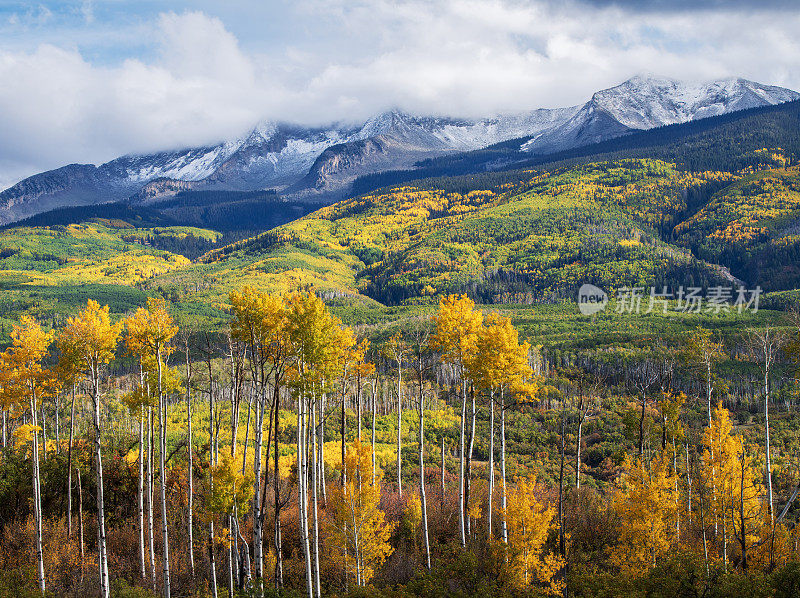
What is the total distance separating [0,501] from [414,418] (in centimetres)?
6447

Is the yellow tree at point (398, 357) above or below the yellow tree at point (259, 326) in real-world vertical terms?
below

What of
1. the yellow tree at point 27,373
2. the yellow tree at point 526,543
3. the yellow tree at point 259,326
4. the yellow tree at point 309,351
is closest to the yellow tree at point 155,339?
the yellow tree at point 259,326

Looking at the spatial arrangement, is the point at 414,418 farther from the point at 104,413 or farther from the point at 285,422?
the point at 104,413

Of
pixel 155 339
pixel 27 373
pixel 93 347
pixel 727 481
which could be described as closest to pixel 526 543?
pixel 727 481

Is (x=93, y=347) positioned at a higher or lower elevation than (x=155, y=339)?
lower

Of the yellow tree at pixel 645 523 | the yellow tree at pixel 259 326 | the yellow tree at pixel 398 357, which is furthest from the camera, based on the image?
the yellow tree at pixel 398 357

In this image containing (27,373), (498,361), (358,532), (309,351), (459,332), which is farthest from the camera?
(358,532)

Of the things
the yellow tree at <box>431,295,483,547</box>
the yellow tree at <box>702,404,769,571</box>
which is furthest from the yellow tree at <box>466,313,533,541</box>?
the yellow tree at <box>702,404,769,571</box>

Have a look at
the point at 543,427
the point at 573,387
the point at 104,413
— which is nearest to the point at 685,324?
the point at 573,387

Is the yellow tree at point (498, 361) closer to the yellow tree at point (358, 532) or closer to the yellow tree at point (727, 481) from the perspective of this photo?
the yellow tree at point (358, 532)

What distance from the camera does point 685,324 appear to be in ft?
504

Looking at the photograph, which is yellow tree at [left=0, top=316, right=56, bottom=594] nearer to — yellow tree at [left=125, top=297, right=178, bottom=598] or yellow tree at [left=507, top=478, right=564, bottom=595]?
yellow tree at [left=125, top=297, right=178, bottom=598]

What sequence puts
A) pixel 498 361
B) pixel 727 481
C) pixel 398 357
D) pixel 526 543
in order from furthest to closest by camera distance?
pixel 398 357
pixel 727 481
pixel 526 543
pixel 498 361

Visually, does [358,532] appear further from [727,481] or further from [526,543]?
[727,481]
